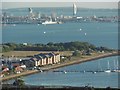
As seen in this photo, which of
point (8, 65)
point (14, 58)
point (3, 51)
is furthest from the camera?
point (3, 51)

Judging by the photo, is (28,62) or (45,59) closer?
(28,62)

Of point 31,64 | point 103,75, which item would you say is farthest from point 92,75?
point 31,64

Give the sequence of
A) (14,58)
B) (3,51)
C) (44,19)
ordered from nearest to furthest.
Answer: (14,58), (3,51), (44,19)

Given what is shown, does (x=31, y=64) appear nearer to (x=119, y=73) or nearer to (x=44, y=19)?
(x=119, y=73)

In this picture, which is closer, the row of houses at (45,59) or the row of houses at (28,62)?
the row of houses at (28,62)

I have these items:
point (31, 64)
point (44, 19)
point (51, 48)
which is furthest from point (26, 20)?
point (31, 64)

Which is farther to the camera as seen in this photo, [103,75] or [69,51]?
[69,51]

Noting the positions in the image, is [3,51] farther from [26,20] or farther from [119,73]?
[26,20]

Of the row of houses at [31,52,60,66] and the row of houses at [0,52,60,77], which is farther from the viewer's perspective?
the row of houses at [31,52,60,66]

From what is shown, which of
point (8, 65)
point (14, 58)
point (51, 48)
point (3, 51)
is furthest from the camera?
Result: point (51, 48)
